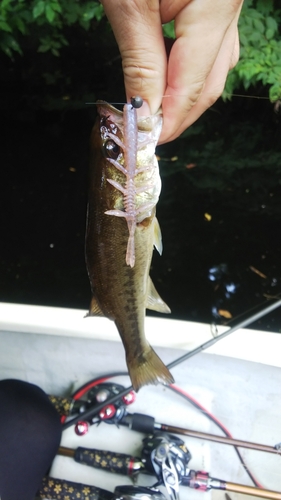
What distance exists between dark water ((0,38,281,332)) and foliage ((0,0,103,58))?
0.79 meters

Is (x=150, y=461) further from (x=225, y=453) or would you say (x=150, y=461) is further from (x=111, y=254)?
(x=111, y=254)

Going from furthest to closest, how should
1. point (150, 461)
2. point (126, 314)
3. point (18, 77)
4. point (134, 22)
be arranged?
point (18, 77) < point (150, 461) < point (126, 314) < point (134, 22)

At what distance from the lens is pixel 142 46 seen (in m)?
1.04

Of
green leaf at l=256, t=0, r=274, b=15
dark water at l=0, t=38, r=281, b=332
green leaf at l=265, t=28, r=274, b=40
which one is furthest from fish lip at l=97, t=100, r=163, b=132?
green leaf at l=256, t=0, r=274, b=15

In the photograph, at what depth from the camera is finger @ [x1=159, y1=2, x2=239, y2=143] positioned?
105 centimetres

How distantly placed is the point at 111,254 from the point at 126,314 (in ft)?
0.77

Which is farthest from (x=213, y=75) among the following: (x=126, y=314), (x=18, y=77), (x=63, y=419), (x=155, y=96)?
(x=18, y=77)

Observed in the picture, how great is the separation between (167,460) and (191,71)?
4.90ft

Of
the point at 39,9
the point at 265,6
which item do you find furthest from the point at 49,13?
the point at 265,6

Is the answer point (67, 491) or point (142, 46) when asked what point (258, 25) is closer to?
point (142, 46)

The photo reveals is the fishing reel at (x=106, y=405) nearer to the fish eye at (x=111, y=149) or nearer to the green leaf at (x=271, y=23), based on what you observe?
the fish eye at (x=111, y=149)

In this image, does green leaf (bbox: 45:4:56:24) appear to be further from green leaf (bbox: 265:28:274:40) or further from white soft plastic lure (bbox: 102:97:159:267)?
white soft plastic lure (bbox: 102:97:159:267)

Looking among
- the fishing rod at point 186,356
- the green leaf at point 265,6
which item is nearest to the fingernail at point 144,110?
the fishing rod at point 186,356

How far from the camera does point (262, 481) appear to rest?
6.47ft
